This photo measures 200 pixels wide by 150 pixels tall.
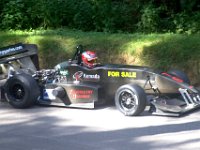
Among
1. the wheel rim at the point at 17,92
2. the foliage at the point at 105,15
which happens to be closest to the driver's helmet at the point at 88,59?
the wheel rim at the point at 17,92

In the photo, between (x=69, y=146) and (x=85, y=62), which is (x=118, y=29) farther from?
(x=69, y=146)

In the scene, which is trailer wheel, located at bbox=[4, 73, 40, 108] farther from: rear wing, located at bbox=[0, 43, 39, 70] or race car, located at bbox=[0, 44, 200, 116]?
rear wing, located at bbox=[0, 43, 39, 70]

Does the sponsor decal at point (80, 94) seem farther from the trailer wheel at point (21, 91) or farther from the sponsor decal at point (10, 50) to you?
the sponsor decal at point (10, 50)

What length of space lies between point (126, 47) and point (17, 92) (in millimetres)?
2928

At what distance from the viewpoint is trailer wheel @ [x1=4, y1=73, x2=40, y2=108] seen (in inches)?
376

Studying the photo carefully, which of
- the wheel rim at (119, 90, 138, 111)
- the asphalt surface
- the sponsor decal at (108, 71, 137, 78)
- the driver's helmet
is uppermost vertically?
the driver's helmet

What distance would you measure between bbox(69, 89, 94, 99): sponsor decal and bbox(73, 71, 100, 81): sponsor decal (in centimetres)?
26

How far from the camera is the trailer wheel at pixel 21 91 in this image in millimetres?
9539

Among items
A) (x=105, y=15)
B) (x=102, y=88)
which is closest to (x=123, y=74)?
(x=102, y=88)

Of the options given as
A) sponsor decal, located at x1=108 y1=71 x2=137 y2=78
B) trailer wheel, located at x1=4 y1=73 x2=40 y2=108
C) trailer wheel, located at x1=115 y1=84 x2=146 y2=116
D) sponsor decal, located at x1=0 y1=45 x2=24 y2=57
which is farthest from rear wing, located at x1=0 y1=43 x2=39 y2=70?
trailer wheel, located at x1=115 y1=84 x2=146 y2=116

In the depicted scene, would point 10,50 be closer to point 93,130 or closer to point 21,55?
point 21,55

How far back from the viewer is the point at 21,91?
970 centimetres

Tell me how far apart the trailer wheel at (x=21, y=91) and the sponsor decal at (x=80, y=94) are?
60cm

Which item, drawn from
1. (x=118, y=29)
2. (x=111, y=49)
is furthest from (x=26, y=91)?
(x=118, y=29)
